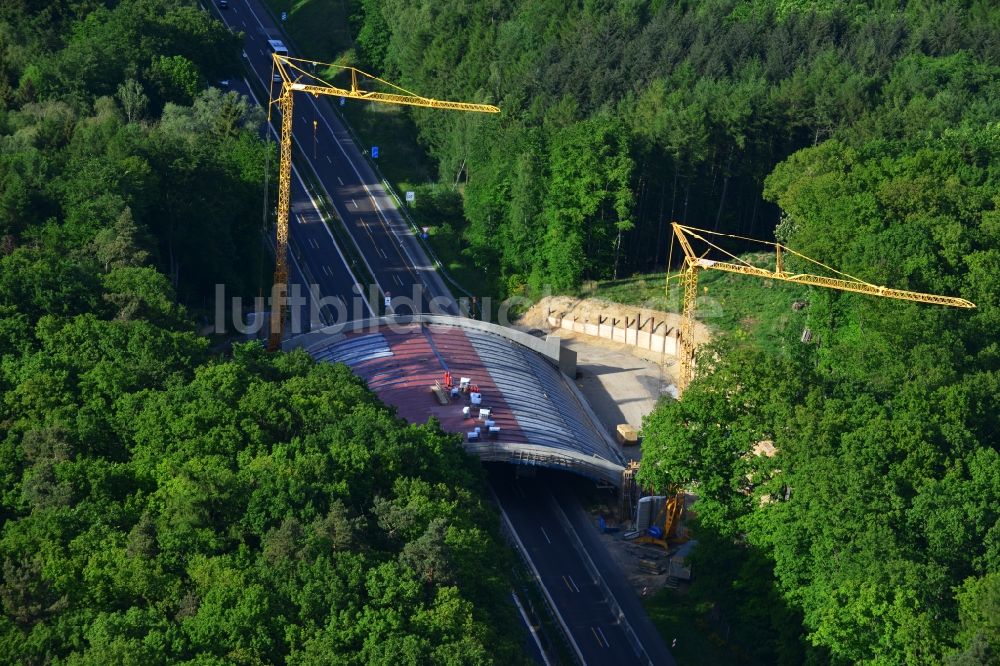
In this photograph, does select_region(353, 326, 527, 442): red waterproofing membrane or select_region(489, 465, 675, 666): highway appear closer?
select_region(489, 465, 675, 666): highway

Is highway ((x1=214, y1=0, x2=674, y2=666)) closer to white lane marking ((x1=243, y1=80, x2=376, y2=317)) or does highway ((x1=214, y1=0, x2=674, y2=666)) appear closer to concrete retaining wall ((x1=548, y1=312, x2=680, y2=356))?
white lane marking ((x1=243, y1=80, x2=376, y2=317))

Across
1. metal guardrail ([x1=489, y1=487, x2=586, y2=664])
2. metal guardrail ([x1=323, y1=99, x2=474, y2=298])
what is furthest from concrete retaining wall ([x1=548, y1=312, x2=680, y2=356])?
metal guardrail ([x1=489, y1=487, x2=586, y2=664])

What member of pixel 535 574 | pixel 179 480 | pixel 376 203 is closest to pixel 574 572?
pixel 535 574

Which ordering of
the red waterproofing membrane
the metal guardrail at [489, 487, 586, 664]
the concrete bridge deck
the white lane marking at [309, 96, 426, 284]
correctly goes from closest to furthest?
1. the metal guardrail at [489, 487, 586, 664]
2. the concrete bridge deck
3. the red waterproofing membrane
4. the white lane marking at [309, 96, 426, 284]

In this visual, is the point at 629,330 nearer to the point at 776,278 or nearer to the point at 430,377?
the point at 776,278

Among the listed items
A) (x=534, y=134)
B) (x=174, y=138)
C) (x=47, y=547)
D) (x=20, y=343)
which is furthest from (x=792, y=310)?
(x=47, y=547)

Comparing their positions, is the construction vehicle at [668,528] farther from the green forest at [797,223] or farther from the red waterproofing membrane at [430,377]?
the red waterproofing membrane at [430,377]

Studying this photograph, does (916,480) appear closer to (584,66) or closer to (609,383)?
(609,383)
